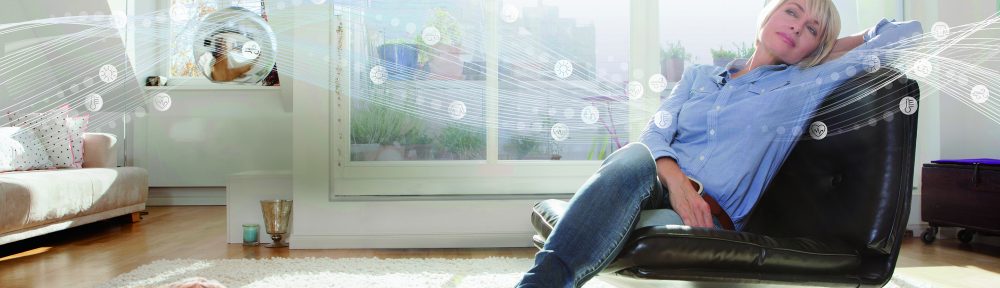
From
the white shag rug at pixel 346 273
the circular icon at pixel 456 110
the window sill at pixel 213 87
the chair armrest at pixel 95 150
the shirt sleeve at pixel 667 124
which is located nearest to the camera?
the shirt sleeve at pixel 667 124

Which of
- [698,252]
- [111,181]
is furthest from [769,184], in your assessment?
[111,181]

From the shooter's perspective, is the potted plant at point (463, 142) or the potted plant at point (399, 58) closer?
the potted plant at point (399, 58)

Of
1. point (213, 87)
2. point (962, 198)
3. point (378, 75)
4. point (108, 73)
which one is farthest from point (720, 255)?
point (213, 87)

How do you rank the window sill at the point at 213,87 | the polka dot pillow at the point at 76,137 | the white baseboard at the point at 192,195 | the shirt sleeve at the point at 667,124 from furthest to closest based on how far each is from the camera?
the white baseboard at the point at 192,195, the window sill at the point at 213,87, the polka dot pillow at the point at 76,137, the shirt sleeve at the point at 667,124

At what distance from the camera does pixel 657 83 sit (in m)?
3.26

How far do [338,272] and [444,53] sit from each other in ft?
3.93

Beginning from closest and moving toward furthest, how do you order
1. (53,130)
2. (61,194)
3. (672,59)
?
(672,59) < (61,194) < (53,130)

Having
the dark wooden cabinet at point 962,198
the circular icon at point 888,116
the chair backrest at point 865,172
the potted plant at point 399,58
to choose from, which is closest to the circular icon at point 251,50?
the potted plant at point 399,58

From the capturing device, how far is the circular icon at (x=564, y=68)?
3322 millimetres

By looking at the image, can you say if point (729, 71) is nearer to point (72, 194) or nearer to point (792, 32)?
point (792, 32)

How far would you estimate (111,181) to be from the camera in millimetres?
4102

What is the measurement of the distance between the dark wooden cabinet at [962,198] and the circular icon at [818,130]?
2095 mm

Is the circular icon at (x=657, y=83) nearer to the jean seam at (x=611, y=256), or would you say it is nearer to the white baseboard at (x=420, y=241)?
the white baseboard at (x=420, y=241)

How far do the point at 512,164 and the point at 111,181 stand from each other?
2.30 m
